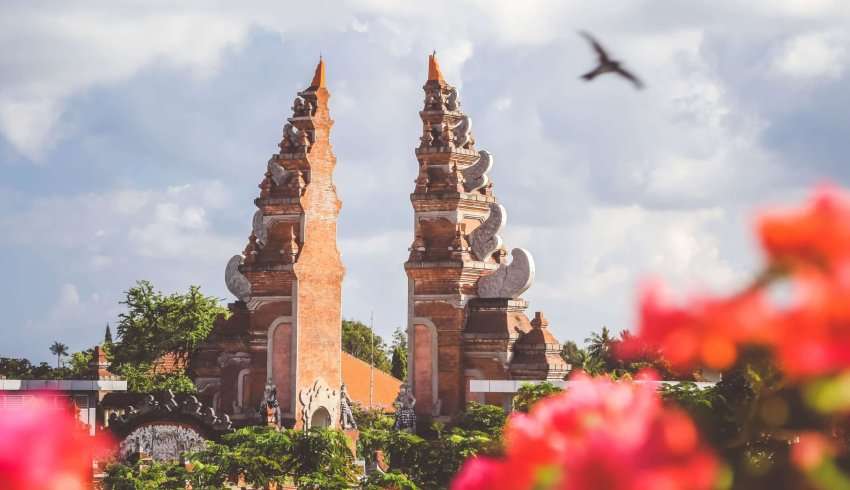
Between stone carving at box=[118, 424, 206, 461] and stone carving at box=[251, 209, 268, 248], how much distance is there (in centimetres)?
526

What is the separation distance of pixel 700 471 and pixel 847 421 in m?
5.39

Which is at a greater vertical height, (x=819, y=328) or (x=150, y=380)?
(x=150, y=380)

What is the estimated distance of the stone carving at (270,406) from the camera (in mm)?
28767

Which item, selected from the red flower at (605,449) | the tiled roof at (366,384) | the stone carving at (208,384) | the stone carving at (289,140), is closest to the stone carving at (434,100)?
the stone carving at (289,140)

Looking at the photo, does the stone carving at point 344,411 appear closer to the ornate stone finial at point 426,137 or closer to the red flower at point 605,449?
the ornate stone finial at point 426,137

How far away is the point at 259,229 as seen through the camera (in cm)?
3155

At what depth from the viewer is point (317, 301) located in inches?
1230

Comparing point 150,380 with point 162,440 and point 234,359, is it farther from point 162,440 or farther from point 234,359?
point 162,440

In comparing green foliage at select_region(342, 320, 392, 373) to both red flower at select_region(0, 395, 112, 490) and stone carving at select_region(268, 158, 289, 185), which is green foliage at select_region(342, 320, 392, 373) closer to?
stone carving at select_region(268, 158, 289, 185)

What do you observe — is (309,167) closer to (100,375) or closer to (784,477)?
(100,375)

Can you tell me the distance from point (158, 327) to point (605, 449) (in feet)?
149

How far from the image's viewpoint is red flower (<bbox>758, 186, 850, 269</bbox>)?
1876 millimetres

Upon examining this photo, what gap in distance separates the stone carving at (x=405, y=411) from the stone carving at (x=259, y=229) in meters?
5.80

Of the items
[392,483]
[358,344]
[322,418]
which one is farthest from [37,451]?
[358,344]
